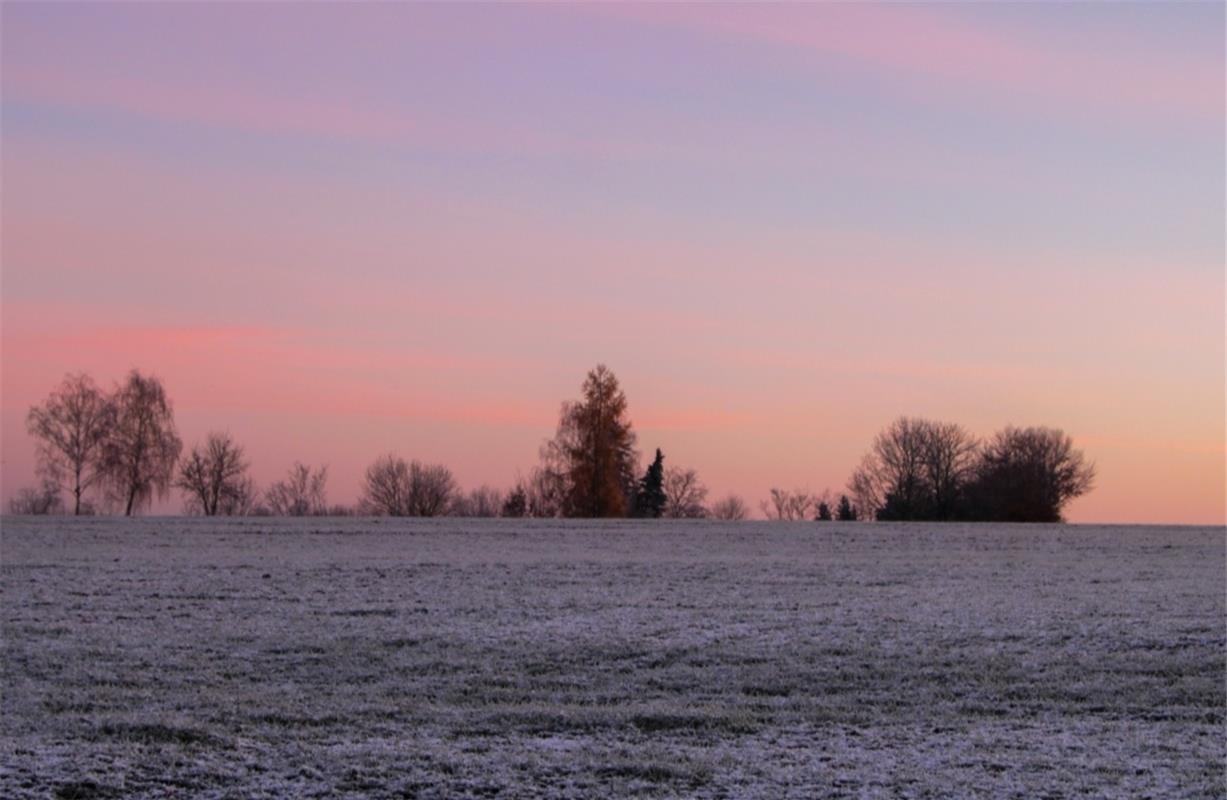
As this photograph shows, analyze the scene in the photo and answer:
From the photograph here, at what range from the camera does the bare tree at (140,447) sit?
224 ft

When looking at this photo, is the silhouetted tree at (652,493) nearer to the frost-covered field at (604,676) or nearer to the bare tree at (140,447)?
the bare tree at (140,447)

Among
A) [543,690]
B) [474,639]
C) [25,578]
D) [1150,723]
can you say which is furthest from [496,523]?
[1150,723]

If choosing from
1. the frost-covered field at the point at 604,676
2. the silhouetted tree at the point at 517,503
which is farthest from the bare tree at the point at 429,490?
the frost-covered field at the point at 604,676

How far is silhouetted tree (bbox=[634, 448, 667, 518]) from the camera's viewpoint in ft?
292

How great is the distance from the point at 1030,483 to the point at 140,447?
153 feet

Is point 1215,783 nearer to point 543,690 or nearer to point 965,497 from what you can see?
point 543,690

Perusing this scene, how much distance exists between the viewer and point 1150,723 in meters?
13.9

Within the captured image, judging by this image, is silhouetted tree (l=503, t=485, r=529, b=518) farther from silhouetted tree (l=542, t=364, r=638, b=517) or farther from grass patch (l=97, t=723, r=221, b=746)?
grass patch (l=97, t=723, r=221, b=746)

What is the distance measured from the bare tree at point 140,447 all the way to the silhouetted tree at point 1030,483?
42.4 m

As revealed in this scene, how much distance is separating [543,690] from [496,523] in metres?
31.9

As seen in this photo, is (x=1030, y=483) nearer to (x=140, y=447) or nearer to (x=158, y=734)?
(x=140, y=447)

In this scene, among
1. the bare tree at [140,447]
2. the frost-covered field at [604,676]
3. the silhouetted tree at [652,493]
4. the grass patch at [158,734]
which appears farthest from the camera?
the silhouetted tree at [652,493]

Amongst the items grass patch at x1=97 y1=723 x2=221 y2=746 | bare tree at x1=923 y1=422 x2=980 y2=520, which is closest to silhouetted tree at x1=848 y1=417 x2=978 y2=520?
bare tree at x1=923 y1=422 x2=980 y2=520

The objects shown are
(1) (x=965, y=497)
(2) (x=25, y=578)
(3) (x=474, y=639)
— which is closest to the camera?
(3) (x=474, y=639)
